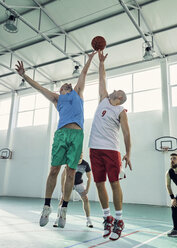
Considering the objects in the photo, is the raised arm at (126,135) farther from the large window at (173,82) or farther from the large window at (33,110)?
the large window at (33,110)

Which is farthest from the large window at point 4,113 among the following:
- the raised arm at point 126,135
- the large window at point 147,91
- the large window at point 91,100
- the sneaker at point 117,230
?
the sneaker at point 117,230

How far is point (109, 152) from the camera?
2.69 meters

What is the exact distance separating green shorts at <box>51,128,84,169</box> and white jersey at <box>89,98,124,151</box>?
0.18 m

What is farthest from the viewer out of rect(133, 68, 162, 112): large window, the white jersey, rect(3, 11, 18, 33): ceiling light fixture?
rect(133, 68, 162, 112): large window

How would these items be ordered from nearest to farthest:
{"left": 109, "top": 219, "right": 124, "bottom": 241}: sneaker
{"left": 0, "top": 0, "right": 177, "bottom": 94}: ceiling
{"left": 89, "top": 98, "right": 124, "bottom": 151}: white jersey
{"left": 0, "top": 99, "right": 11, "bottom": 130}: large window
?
{"left": 109, "top": 219, "right": 124, "bottom": 241}: sneaker → {"left": 89, "top": 98, "right": 124, "bottom": 151}: white jersey → {"left": 0, "top": 0, "right": 177, "bottom": 94}: ceiling → {"left": 0, "top": 99, "right": 11, "bottom": 130}: large window

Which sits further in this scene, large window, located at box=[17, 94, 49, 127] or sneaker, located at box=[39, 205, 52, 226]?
large window, located at box=[17, 94, 49, 127]

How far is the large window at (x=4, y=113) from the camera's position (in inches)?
558

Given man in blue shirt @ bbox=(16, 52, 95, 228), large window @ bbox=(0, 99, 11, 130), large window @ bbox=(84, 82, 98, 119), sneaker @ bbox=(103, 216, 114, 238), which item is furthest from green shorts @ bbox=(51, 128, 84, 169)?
large window @ bbox=(0, 99, 11, 130)

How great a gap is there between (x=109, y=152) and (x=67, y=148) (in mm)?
536

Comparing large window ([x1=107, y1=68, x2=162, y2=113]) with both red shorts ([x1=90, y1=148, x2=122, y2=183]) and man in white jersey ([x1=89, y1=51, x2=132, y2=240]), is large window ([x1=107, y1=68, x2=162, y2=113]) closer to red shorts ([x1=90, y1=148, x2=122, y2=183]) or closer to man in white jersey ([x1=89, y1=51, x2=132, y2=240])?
man in white jersey ([x1=89, y1=51, x2=132, y2=240])

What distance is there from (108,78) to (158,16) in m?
4.08

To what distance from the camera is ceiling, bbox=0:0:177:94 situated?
744 centimetres

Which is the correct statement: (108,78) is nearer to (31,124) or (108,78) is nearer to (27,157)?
(31,124)

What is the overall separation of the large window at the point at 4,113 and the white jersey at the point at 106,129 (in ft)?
40.1
